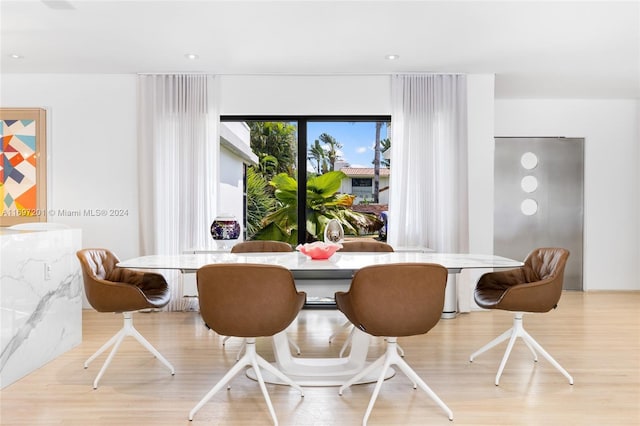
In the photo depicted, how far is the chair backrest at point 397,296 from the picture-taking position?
2.37 meters

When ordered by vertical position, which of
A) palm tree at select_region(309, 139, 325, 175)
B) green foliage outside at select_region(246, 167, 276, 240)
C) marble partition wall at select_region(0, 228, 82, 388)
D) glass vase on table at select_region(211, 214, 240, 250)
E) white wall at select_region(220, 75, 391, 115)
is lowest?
marble partition wall at select_region(0, 228, 82, 388)

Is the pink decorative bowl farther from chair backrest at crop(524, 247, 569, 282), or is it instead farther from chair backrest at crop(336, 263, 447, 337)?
chair backrest at crop(524, 247, 569, 282)

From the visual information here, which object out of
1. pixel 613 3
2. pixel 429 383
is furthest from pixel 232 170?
pixel 613 3

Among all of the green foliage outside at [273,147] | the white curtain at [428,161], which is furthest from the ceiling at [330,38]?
the green foliage outside at [273,147]

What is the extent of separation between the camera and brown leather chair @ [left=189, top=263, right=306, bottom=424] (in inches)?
93.0

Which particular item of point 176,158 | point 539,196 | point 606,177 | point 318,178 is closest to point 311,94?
point 318,178

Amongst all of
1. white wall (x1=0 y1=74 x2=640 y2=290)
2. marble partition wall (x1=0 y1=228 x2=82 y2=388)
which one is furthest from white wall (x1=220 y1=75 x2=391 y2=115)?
marble partition wall (x1=0 y1=228 x2=82 y2=388)

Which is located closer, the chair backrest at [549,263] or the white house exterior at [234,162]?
the chair backrest at [549,263]

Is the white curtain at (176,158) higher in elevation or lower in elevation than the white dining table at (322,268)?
higher

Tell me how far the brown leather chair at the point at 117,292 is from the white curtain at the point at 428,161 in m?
2.55

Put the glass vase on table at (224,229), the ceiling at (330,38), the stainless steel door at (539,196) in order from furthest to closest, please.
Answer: the stainless steel door at (539,196)
the glass vase on table at (224,229)
the ceiling at (330,38)

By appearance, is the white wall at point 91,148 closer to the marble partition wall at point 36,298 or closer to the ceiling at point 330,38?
the ceiling at point 330,38

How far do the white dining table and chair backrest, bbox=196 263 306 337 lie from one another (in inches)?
→ 10.3

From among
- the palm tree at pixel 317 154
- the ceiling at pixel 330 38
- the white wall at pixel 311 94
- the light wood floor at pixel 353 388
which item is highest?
the ceiling at pixel 330 38
